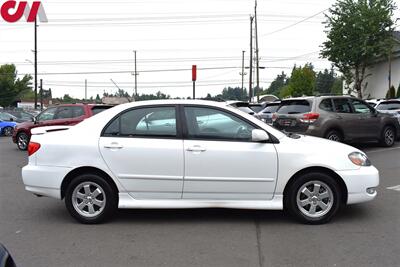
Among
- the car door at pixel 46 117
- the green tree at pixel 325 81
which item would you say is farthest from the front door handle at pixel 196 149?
the green tree at pixel 325 81

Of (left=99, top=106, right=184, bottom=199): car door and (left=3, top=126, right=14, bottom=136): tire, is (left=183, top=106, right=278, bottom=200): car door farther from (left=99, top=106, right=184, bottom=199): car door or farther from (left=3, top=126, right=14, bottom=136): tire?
(left=3, top=126, right=14, bottom=136): tire

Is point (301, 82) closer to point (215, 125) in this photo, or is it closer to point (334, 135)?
point (334, 135)

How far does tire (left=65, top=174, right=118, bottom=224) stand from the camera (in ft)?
19.9

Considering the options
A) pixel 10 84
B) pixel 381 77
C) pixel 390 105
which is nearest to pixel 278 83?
pixel 10 84

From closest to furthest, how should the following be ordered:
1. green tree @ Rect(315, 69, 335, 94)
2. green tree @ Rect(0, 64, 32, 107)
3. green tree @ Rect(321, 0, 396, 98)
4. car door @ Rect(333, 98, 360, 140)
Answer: car door @ Rect(333, 98, 360, 140) → green tree @ Rect(321, 0, 396, 98) → green tree @ Rect(0, 64, 32, 107) → green tree @ Rect(315, 69, 335, 94)

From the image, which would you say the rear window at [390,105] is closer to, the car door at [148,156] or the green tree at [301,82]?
the car door at [148,156]

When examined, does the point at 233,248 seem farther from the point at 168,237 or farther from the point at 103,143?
the point at 103,143

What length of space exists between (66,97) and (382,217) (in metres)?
129

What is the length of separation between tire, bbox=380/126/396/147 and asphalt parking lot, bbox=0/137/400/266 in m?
7.48

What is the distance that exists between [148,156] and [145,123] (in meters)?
0.46

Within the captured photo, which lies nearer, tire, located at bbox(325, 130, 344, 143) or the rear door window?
tire, located at bbox(325, 130, 344, 143)

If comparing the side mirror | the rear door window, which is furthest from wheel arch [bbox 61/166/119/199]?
the rear door window

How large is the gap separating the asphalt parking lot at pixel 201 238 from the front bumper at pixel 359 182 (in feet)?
1.09

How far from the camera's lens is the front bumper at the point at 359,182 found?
600 cm
